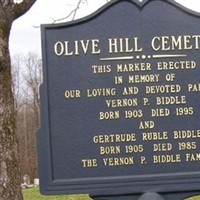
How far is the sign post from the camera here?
421 cm

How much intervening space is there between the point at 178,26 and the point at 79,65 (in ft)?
2.71

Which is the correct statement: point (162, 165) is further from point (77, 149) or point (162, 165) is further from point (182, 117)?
point (77, 149)

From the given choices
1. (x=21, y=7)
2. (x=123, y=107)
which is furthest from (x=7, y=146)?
(x=123, y=107)

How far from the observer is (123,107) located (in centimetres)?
423

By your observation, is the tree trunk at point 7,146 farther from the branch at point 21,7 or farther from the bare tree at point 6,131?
the branch at point 21,7

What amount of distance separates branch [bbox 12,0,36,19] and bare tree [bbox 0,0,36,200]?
16cm

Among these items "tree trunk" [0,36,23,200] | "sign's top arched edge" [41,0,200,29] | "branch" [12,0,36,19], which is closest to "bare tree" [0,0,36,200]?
"tree trunk" [0,36,23,200]

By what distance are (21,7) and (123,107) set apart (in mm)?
→ 3598

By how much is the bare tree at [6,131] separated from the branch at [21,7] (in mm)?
157

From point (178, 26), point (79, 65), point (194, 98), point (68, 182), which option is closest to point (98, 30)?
point (79, 65)

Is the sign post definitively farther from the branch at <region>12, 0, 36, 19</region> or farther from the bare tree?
the branch at <region>12, 0, 36, 19</region>

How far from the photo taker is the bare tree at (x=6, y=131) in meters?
6.84

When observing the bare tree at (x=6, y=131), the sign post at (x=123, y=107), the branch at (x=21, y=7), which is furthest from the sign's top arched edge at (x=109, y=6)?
the branch at (x=21, y=7)

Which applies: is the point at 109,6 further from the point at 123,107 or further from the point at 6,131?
the point at 6,131
